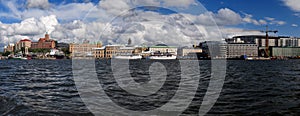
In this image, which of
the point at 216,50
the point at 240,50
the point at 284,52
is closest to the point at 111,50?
the point at 216,50

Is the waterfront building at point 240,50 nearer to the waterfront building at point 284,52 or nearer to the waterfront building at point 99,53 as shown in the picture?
the waterfront building at point 284,52

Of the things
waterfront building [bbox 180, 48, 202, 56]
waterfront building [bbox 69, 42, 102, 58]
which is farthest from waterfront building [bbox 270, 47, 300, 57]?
waterfront building [bbox 69, 42, 102, 58]

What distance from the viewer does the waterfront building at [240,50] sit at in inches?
6610

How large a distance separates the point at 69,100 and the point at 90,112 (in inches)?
95.1

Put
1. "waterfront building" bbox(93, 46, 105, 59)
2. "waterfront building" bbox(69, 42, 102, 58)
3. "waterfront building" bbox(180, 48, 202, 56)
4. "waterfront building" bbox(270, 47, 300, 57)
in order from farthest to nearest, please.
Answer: "waterfront building" bbox(270, 47, 300, 57) → "waterfront building" bbox(180, 48, 202, 56) → "waterfront building" bbox(93, 46, 105, 59) → "waterfront building" bbox(69, 42, 102, 58)

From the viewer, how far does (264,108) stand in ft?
31.5

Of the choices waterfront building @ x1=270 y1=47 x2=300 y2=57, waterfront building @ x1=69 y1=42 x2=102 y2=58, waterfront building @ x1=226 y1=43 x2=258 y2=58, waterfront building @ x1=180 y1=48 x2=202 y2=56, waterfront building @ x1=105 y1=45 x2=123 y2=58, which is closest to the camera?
waterfront building @ x1=69 y1=42 x2=102 y2=58

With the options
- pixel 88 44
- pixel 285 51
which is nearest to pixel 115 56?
pixel 88 44

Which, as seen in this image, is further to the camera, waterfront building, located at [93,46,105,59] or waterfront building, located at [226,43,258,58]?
waterfront building, located at [226,43,258,58]

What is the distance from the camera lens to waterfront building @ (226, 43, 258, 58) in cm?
16790

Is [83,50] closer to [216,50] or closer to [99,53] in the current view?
[99,53]

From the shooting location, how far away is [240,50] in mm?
170875

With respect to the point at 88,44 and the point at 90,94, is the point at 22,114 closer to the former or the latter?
the point at 90,94

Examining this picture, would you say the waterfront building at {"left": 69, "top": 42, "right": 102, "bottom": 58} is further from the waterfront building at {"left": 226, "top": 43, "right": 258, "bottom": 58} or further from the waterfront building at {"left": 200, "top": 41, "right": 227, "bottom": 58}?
the waterfront building at {"left": 226, "top": 43, "right": 258, "bottom": 58}
